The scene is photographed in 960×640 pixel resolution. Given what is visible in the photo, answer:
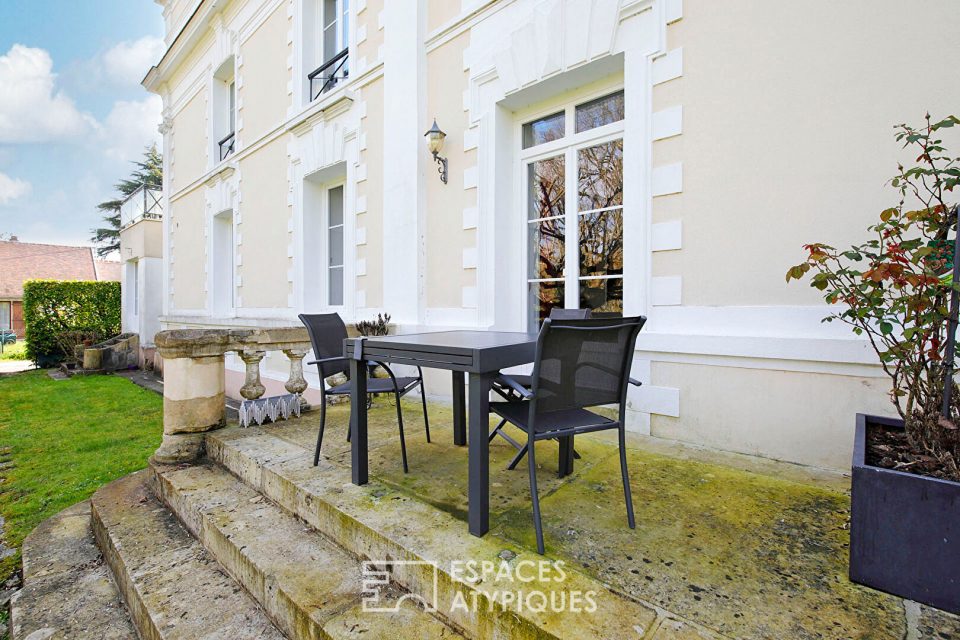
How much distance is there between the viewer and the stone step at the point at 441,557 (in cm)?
116

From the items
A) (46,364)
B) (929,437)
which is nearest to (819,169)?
(929,437)

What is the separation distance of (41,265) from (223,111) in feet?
96.3

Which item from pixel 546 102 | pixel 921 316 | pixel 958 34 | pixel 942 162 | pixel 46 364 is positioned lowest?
pixel 46 364

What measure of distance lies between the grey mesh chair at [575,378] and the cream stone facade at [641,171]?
1.23 m

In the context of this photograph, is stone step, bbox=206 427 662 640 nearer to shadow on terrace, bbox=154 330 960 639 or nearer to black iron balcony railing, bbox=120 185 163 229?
shadow on terrace, bbox=154 330 960 639

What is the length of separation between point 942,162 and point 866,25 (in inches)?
30.9

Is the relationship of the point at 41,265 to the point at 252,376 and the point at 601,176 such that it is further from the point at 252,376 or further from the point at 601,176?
the point at 601,176

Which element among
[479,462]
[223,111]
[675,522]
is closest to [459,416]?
[479,462]

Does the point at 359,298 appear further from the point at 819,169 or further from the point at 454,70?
the point at 819,169

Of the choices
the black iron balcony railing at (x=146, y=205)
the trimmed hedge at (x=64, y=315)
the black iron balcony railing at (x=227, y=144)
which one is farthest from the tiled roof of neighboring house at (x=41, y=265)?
the black iron balcony railing at (x=227, y=144)

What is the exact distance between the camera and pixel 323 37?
5.99 m

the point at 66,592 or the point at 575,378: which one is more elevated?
the point at 575,378

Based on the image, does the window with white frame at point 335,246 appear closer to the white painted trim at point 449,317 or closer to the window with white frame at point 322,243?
the window with white frame at point 322,243

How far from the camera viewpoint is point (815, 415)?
2.27 metres
